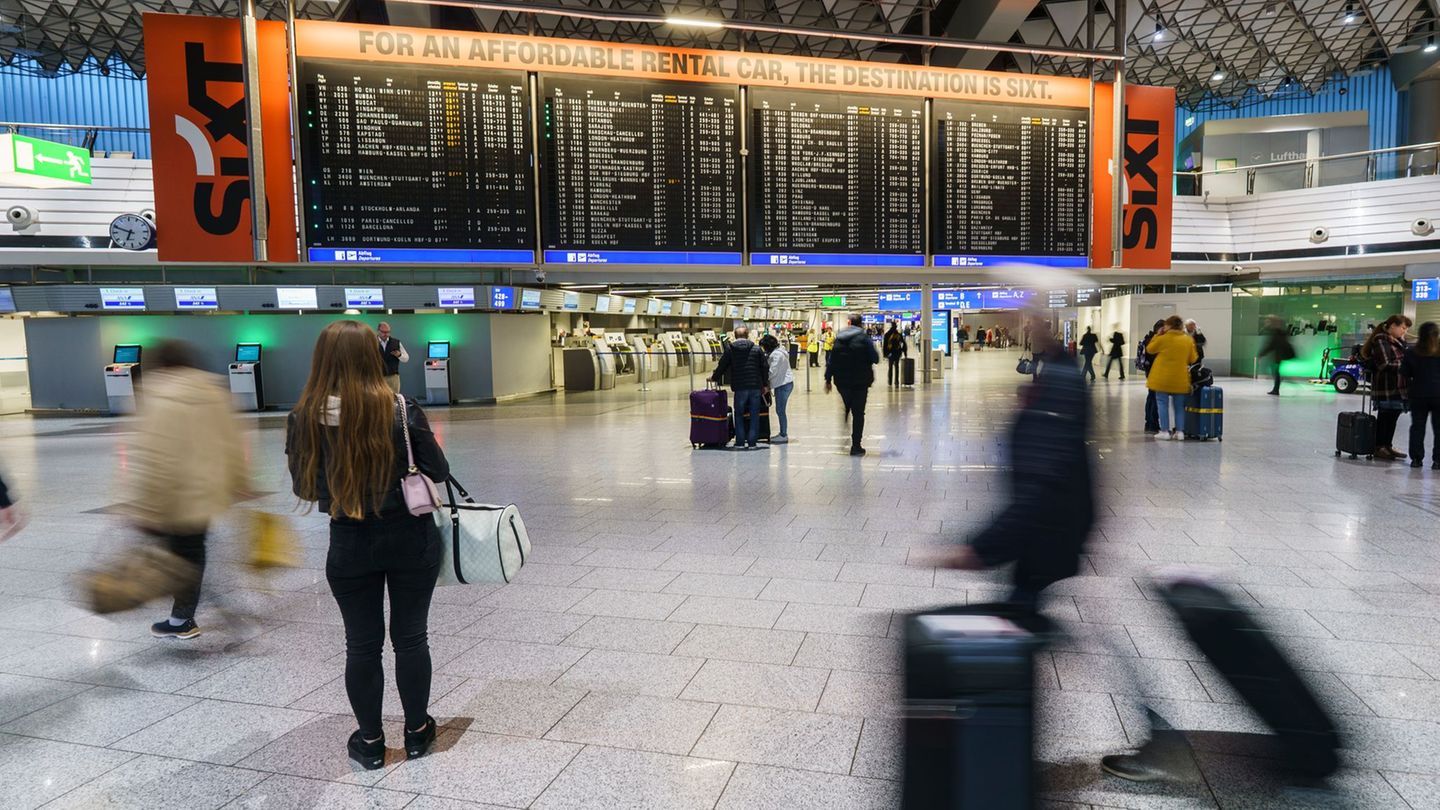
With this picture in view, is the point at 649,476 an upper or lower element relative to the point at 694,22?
lower

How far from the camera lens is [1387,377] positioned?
9.44m

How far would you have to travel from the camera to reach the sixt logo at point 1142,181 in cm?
955

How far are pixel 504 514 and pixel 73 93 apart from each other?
46.5 m

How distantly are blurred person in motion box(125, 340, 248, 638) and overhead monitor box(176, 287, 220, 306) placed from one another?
15.3m

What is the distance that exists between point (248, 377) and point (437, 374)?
388cm

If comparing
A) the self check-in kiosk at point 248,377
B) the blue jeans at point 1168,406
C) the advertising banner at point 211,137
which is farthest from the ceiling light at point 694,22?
the self check-in kiosk at point 248,377

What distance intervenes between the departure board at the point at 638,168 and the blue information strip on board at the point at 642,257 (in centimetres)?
1

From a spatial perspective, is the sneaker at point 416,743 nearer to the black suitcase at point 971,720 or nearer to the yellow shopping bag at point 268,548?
the black suitcase at point 971,720

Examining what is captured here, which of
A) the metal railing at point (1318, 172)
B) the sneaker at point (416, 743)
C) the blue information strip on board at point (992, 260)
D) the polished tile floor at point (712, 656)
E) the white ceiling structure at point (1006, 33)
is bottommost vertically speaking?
the polished tile floor at point (712, 656)

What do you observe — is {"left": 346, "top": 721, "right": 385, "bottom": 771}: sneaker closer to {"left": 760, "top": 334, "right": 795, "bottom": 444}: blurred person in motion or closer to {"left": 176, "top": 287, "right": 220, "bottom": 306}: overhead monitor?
{"left": 760, "top": 334, "right": 795, "bottom": 444}: blurred person in motion

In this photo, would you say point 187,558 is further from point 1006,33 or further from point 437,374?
point 437,374

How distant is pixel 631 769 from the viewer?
114 inches

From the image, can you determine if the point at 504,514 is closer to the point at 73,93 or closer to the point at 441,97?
the point at 441,97

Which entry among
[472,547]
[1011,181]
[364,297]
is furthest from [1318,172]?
[472,547]
